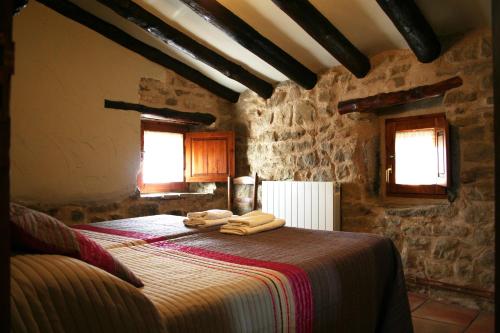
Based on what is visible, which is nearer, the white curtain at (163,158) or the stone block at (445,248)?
the stone block at (445,248)

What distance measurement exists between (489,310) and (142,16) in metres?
3.76

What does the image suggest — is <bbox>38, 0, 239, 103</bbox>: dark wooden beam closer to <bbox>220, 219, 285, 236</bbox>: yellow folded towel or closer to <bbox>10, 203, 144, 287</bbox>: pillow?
<bbox>220, 219, 285, 236</bbox>: yellow folded towel

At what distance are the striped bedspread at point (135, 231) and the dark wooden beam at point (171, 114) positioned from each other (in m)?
1.59

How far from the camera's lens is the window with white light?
14.6 feet

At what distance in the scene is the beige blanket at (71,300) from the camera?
76cm

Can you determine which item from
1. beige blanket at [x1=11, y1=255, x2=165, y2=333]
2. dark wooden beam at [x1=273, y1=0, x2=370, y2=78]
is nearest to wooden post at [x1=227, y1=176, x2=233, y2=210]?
dark wooden beam at [x1=273, y1=0, x2=370, y2=78]

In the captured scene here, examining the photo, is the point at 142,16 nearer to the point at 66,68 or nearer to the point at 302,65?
the point at 66,68

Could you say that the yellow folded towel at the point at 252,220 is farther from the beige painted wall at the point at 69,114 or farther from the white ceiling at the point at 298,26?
the beige painted wall at the point at 69,114

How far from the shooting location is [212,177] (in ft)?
15.3

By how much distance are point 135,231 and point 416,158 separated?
8.25 feet

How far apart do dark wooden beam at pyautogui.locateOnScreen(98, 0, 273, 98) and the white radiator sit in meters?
1.15

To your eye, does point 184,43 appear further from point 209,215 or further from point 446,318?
point 446,318

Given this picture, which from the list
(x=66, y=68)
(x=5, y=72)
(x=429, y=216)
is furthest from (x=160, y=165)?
(x=5, y=72)

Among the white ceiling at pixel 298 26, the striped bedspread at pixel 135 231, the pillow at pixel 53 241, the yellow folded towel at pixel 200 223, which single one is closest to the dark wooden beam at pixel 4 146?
the pillow at pixel 53 241
